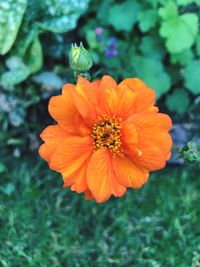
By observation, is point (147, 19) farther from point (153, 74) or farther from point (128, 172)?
point (128, 172)

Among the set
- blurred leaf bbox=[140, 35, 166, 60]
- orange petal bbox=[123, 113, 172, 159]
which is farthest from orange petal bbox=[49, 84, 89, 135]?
blurred leaf bbox=[140, 35, 166, 60]

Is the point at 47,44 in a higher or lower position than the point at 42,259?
higher

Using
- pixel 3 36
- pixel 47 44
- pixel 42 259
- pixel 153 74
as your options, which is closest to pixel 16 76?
pixel 3 36

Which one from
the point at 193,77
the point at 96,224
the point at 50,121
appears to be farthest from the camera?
the point at 50,121

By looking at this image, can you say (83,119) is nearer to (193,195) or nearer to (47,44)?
(193,195)

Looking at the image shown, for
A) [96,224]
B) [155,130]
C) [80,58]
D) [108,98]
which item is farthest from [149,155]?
[96,224]

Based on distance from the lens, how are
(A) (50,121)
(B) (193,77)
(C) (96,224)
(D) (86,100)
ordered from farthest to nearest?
(A) (50,121) < (B) (193,77) < (C) (96,224) < (D) (86,100)

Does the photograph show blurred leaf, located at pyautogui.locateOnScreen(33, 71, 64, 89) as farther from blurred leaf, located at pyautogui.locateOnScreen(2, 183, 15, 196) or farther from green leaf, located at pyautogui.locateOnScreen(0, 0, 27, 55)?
blurred leaf, located at pyautogui.locateOnScreen(2, 183, 15, 196)
